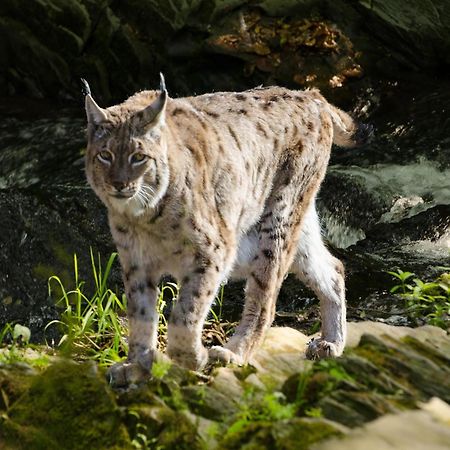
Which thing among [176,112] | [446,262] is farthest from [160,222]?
[446,262]

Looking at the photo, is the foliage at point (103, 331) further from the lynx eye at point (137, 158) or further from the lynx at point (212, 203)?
the lynx eye at point (137, 158)

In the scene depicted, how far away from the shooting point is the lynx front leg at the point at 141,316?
577cm

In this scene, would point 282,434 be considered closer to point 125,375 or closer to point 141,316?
point 125,375

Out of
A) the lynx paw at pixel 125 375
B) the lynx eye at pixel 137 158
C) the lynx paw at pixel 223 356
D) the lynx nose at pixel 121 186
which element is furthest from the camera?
the lynx paw at pixel 223 356

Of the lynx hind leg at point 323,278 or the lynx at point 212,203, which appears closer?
the lynx at point 212,203

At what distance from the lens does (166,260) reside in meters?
5.98

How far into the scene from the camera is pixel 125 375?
536cm

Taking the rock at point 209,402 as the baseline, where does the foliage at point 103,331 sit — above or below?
below

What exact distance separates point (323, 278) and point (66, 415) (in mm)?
2825

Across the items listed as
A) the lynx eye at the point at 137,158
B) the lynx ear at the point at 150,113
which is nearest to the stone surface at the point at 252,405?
the lynx eye at the point at 137,158

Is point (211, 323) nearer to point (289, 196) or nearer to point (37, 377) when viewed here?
point (289, 196)

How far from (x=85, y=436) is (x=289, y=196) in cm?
275

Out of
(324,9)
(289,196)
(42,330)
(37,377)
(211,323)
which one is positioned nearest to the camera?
(37,377)

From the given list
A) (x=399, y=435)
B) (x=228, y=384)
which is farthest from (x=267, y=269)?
(x=399, y=435)
